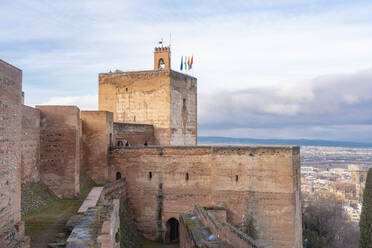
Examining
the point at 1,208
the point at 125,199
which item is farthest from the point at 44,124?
the point at 1,208

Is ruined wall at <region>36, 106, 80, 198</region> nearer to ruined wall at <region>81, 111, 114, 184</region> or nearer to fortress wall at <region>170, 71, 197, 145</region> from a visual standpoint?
ruined wall at <region>81, 111, 114, 184</region>

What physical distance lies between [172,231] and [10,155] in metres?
13.0

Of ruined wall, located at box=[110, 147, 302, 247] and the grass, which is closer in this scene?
the grass

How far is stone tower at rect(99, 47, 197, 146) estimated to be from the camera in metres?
26.6

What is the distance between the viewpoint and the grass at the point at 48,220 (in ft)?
35.7

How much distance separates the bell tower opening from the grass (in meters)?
15.5

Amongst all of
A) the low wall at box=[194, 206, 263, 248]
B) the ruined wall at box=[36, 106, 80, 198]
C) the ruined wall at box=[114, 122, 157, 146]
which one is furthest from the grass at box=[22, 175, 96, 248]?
the ruined wall at box=[114, 122, 157, 146]

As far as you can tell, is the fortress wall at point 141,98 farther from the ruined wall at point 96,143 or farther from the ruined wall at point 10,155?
the ruined wall at point 10,155

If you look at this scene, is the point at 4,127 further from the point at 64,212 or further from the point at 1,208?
the point at 64,212

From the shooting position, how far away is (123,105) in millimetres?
27281

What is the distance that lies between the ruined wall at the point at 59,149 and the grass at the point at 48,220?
0.71 metres

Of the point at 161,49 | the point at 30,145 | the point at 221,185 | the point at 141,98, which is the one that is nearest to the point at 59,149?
the point at 30,145

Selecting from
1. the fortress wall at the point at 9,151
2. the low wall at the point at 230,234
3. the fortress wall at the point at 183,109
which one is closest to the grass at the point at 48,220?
the fortress wall at the point at 9,151

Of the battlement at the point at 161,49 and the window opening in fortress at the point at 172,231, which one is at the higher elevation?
the battlement at the point at 161,49
